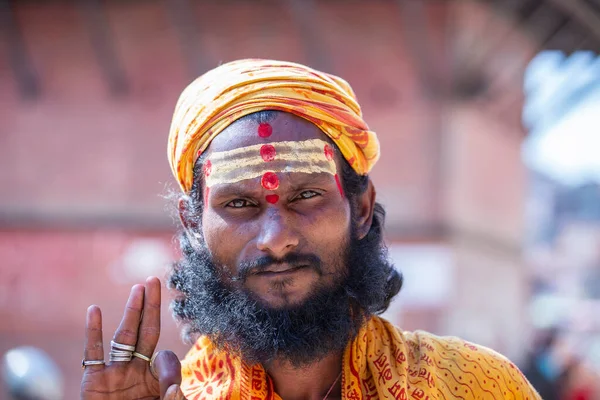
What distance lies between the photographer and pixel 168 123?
1015 cm

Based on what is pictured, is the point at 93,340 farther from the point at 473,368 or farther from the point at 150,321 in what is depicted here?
the point at 473,368

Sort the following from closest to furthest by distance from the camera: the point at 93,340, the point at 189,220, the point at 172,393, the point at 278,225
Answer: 1. the point at 172,393
2. the point at 93,340
3. the point at 278,225
4. the point at 189,220

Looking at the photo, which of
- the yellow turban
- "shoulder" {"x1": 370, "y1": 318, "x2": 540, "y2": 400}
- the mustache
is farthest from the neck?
the yellow turban

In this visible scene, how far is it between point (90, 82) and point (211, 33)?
5.65ft

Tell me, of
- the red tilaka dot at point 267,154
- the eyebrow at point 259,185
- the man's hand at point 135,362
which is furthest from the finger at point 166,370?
the red tilaka dot at point 267,154

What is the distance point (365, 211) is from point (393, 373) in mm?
516

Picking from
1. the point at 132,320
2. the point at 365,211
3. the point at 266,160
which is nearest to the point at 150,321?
the point at 132,320

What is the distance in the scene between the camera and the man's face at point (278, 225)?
84.1 inches

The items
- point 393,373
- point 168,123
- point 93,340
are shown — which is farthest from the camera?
point 168,123

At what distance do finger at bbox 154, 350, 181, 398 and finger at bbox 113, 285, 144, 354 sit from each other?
0.30 ft

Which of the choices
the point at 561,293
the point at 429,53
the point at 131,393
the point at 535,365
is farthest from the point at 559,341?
the point at 561,293

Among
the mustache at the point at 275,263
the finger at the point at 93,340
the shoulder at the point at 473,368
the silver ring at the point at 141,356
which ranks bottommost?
the shoulder at the point at 473,368

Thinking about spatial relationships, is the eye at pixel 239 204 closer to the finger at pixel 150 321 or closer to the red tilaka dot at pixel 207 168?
the red tilaka dot at pixel 207 168

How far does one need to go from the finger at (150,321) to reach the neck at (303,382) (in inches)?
14.8
